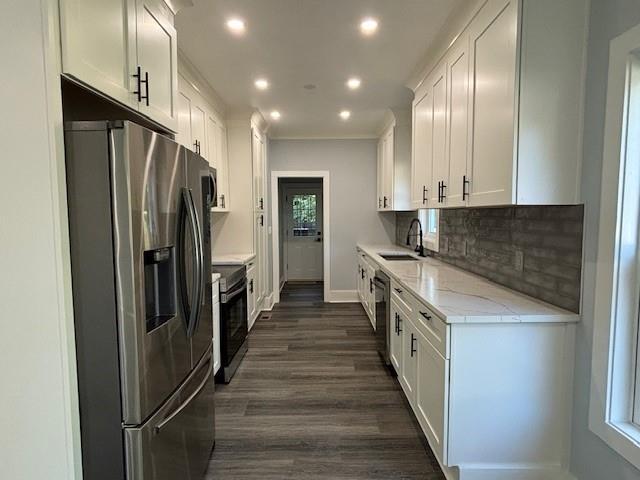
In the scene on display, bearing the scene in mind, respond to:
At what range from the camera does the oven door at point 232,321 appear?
9.80 ft

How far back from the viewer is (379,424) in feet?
8.05

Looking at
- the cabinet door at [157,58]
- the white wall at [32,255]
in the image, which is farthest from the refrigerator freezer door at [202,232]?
the white wall at [32,255]

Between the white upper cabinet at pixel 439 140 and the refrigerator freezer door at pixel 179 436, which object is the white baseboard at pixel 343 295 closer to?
the white upper cabinet at pixel 439 140

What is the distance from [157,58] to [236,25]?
32.9 inches

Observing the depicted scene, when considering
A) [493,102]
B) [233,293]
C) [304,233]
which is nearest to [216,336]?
[233,293]

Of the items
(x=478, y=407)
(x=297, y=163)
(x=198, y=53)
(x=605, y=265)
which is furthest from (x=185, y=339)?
(x=297, y=163)

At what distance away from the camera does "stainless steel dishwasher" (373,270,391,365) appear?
3123 millimetres

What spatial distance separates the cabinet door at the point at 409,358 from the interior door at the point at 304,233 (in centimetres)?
547

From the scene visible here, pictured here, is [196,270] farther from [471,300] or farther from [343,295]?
[343,295]

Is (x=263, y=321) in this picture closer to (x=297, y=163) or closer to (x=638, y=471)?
(x=297, y=163)

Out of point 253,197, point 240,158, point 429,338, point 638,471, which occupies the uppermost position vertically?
point 240,158

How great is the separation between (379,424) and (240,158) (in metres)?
3.31

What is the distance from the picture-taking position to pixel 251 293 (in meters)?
4.29

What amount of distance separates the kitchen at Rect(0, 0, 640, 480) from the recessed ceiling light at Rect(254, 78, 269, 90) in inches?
7.8
